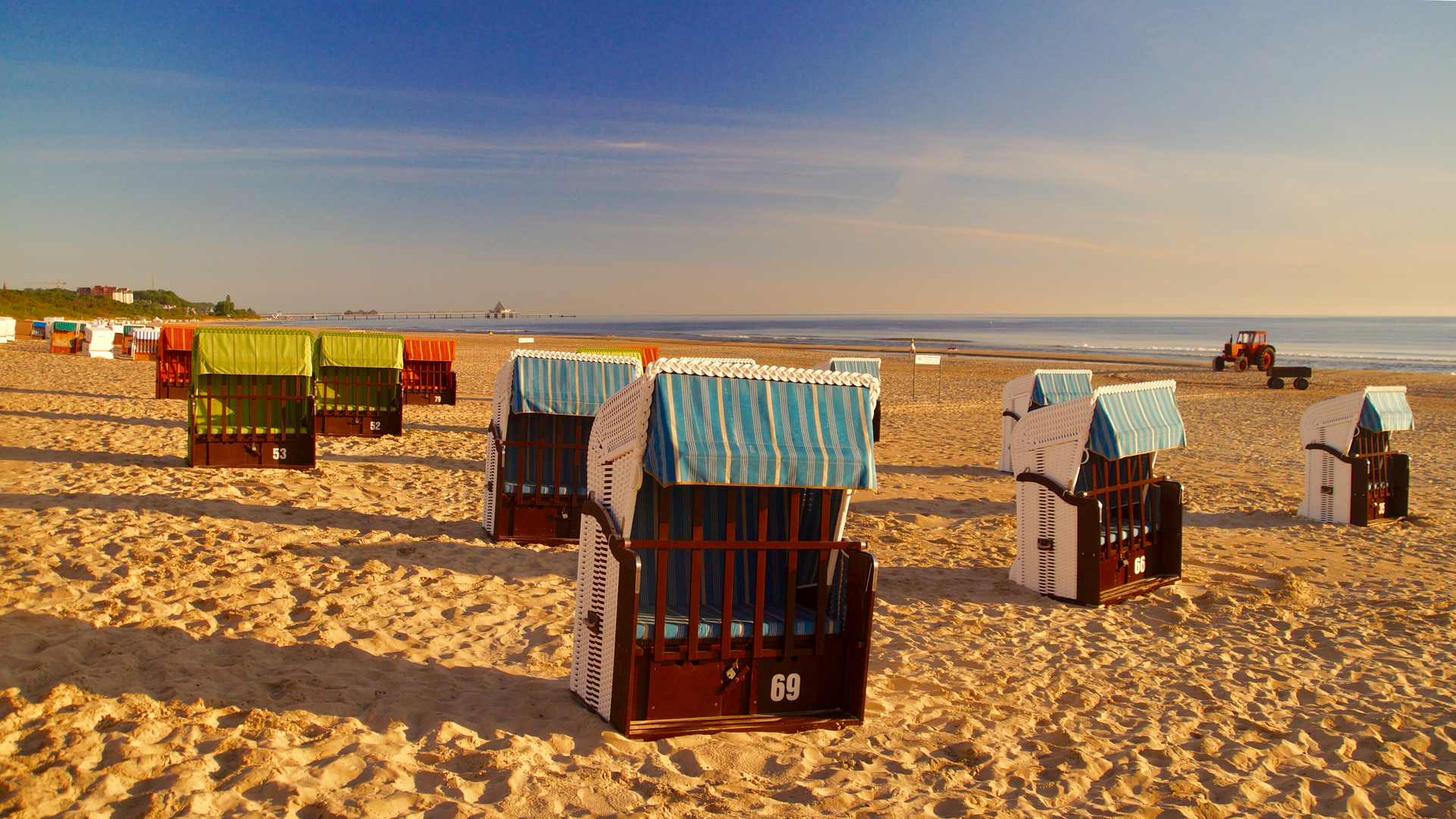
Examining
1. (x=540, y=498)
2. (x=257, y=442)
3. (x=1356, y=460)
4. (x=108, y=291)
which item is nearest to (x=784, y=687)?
(x=540, y=498)

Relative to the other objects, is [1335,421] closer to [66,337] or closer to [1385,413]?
[1385,413]

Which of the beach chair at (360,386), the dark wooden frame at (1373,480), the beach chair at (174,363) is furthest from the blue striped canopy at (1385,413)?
the beach chair at (174,363)

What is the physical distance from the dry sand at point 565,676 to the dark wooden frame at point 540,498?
0.29 m

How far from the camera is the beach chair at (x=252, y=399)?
1045 centimetres

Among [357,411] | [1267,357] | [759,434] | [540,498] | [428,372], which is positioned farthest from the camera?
[1267,357]

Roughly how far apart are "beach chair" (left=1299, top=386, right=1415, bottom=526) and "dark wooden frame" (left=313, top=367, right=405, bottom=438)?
13.4 m

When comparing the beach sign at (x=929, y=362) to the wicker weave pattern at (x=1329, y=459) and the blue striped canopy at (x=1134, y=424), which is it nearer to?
the wicker weave pattern at (x=1329, y=459)

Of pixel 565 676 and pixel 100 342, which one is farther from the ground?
pixel 100 342

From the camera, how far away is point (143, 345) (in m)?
28.5

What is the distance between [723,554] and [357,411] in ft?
38.2

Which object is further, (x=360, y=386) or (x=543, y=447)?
(x=360, y=386)

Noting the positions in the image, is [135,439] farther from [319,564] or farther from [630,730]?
[630,730]

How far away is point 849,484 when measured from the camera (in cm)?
394

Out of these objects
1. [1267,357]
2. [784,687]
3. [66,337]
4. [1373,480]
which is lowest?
[784,687]
